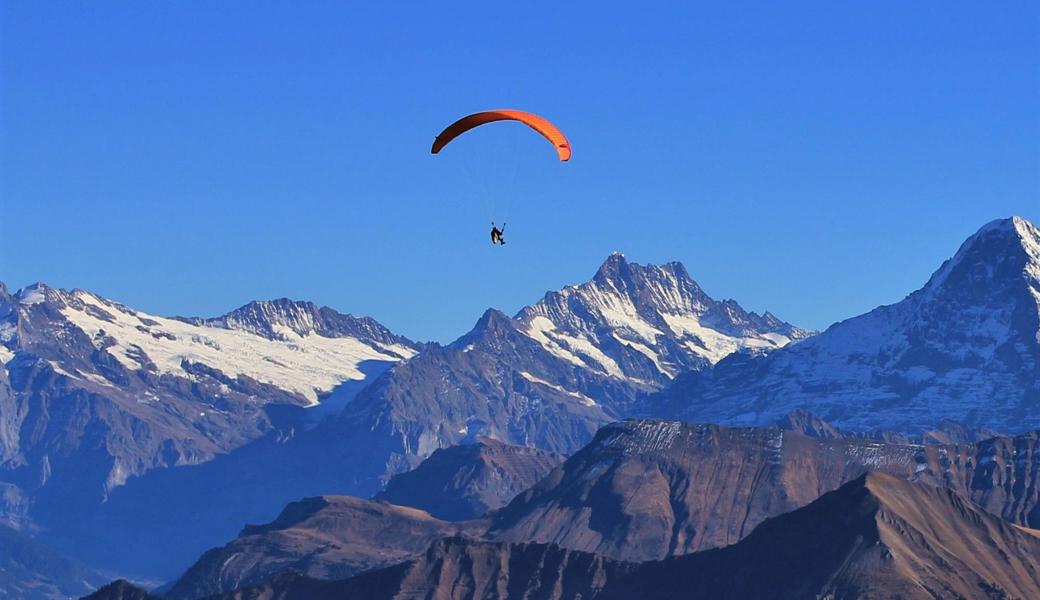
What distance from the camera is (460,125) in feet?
633

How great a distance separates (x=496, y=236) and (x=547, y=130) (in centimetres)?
988

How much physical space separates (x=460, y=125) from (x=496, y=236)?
9.30m

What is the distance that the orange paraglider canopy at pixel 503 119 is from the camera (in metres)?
188

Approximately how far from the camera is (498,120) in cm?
19012

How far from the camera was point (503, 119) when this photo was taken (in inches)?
7480

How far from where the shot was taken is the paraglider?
188250 mm

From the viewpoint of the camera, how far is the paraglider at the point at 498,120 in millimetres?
188250

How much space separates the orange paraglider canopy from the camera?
188 meters

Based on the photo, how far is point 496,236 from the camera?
19338 centimetres

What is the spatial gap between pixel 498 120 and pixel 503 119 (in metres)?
0.42

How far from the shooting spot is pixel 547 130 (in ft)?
622
